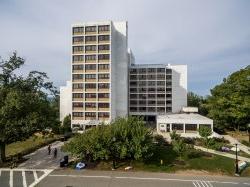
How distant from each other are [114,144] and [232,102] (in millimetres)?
33377

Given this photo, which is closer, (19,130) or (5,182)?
(5,182)

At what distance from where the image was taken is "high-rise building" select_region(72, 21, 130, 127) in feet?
252

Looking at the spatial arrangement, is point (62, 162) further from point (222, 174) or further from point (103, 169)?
point (222, 174)

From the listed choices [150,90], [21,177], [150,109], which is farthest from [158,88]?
[21,177]

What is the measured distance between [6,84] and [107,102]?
39.6 m

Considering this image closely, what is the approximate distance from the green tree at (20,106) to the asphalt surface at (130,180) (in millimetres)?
6952

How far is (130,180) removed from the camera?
104ft

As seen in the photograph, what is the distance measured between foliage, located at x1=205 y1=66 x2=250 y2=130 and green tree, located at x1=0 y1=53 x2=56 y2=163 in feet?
121

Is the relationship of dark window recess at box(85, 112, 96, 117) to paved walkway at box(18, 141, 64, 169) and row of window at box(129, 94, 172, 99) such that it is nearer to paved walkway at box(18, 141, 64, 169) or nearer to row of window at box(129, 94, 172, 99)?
row of window at box(129, 94, 172, 99)

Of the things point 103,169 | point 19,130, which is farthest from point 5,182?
point 103,169

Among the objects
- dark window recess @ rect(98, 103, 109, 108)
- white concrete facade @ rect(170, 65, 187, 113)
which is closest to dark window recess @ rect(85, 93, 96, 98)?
dark window recess @ rect(98, 103, 109, 108)

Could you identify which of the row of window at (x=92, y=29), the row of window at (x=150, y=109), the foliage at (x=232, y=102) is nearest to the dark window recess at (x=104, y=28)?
the row of window at (x=92, y=29)

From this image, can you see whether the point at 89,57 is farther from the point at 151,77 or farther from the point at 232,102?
the point at 232,102

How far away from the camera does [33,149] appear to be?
153 ft
